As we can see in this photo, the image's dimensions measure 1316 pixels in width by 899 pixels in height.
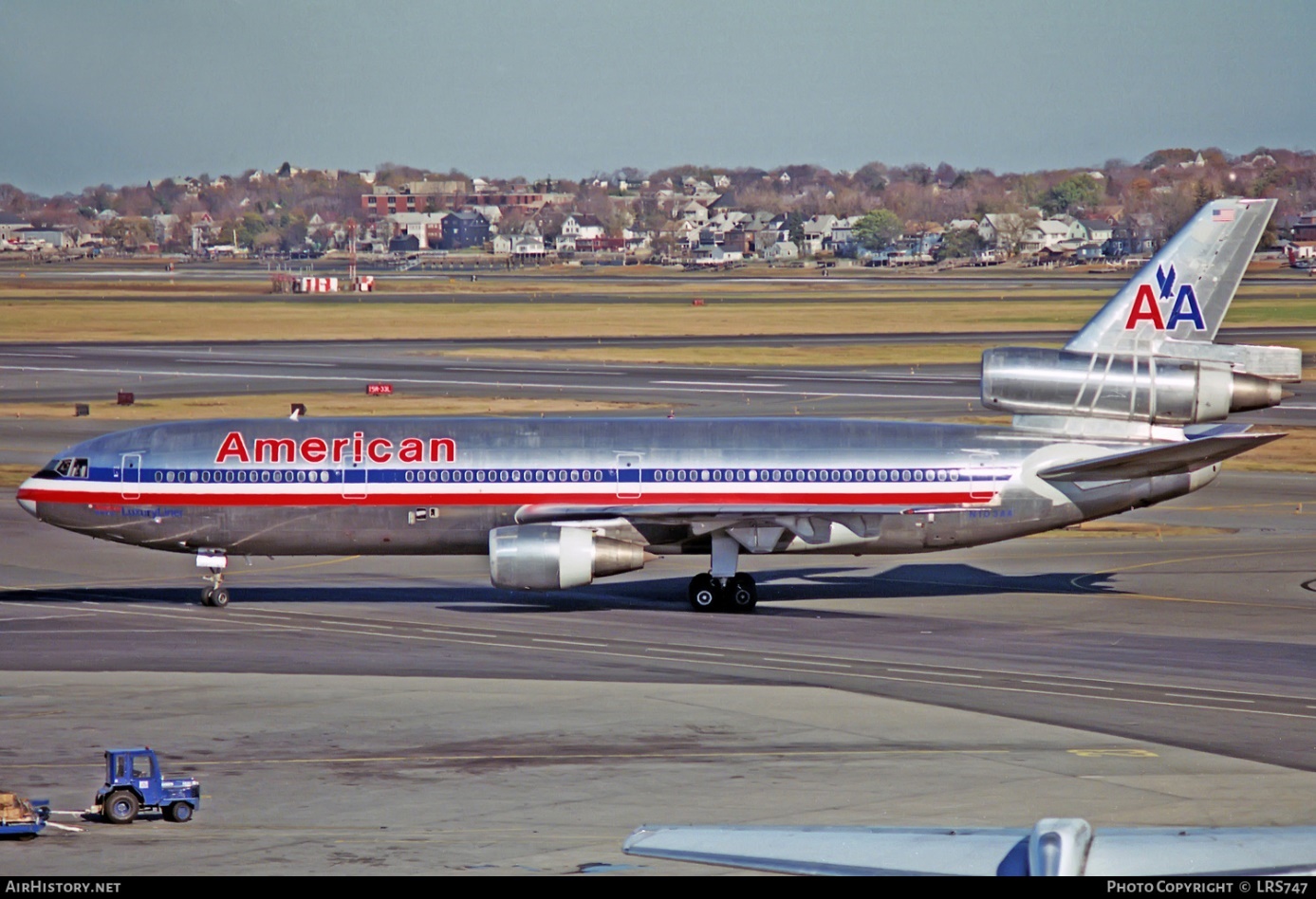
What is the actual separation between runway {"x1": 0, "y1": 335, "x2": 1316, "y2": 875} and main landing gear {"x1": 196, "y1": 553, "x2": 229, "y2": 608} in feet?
3.61

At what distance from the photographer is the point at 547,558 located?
4594 cm

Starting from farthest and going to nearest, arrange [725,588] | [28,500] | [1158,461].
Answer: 1. [28,500]
2. [725,588]
3. [1158,461]

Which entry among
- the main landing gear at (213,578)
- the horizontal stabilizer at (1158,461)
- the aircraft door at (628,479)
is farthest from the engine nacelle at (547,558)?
the horizontal stabilizer at (1158,461)

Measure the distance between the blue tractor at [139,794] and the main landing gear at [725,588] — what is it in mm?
23346

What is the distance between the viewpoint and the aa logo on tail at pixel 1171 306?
4812cm

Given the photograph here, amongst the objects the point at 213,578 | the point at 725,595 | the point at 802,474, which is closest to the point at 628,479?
the point at 725,595

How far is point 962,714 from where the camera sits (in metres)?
34.9

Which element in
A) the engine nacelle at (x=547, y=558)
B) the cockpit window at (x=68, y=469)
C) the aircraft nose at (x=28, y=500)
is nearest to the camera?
the engine nacelle at (x=547, y=558)

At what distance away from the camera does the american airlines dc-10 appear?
4791 centimetres

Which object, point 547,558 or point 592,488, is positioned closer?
point 547,558

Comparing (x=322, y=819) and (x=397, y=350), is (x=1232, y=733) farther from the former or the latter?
(x=397, y=350)

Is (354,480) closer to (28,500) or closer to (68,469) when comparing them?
(68,469)

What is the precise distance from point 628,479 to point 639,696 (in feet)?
40.4

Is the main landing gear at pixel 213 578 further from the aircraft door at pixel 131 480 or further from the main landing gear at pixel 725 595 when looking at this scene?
the main landing gear at pixel 725 595
